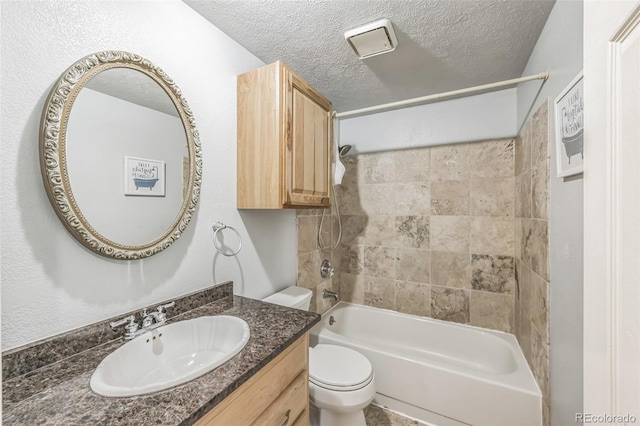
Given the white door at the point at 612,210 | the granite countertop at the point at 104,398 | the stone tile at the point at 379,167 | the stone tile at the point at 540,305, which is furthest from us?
the stone tile at the point at 379,167

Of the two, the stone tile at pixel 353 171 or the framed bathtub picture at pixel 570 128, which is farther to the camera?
the stone tile at pixel 353 171

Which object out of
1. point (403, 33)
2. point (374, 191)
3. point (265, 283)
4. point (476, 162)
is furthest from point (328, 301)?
point (403, 33)

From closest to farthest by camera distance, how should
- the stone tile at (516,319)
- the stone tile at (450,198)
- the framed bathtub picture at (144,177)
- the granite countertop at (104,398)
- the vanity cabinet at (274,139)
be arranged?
1. the granite countertop at (104,398)
2. the framed bathtub picture at (144,177)
3. the vanity cabinet at (274,139)
4. the stone tile at (516,319)
5. the stone tile at (450,198)

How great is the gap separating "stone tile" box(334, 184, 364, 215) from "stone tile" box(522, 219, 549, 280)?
1340 mm

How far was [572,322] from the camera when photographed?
3.27 ft

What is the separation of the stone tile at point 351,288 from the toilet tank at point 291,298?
98cm

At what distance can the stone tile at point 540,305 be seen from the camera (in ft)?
4.09

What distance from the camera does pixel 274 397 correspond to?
3.14 ft

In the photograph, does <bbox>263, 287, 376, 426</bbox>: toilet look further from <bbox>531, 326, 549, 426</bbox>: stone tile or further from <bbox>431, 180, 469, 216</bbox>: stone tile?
<bbox>431, 180, 469, 216</bbox>: stone tile

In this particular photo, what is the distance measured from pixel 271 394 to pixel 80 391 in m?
0.56

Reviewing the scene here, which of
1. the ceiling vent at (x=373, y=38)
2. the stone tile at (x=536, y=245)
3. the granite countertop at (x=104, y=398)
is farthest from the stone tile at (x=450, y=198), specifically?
the granite countertop at (x=104, y=398)

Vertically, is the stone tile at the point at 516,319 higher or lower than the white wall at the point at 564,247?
lower

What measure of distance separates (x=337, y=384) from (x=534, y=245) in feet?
4.42

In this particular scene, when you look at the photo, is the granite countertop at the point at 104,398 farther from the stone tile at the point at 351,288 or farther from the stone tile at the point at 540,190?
the stone tile at the point at 351,288
